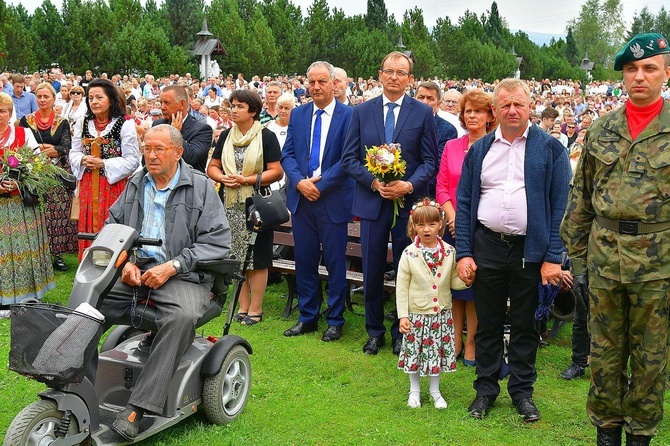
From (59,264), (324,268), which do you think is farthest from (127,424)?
(59,264)

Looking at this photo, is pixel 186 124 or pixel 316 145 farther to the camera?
pixel 186 124

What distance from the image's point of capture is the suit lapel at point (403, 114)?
6406 millimetres

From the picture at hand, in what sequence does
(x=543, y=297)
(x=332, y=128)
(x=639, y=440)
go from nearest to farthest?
(x=639, y=440), (x=543, y=297), (x=332, y=128)

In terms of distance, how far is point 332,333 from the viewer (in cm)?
702

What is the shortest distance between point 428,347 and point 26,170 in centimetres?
426

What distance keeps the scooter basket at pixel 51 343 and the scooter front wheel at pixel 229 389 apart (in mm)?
1003

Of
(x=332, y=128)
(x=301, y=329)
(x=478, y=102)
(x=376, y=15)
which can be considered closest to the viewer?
(x=478, y=102)

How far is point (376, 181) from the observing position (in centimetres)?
633

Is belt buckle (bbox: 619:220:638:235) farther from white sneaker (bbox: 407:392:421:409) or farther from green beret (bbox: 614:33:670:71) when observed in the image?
white sneaker (bbox: 407:392:421:409)

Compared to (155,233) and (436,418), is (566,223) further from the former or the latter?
(155,233)

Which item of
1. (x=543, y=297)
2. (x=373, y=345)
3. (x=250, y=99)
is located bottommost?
(x=373, y=345)

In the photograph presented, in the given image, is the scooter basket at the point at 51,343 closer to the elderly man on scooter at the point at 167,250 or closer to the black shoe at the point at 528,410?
the elderly man on scooter at the point at 167,250

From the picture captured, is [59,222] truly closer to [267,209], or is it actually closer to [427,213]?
[267,209]

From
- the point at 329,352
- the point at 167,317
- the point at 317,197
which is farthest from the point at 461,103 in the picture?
the point at 167,317
